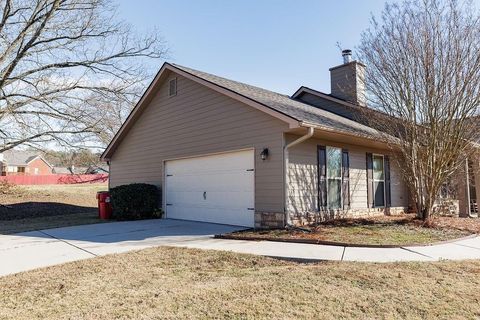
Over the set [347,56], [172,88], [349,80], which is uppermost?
[347,56]

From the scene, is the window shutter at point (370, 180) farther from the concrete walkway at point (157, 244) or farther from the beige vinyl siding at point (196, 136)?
the beige vinyl siding at point (196, 136)

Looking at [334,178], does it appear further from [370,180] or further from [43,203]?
[43,203]

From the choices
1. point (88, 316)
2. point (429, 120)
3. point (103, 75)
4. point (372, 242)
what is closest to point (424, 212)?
point (429, 120)

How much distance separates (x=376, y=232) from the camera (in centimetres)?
800

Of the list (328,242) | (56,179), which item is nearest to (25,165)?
(56,179)

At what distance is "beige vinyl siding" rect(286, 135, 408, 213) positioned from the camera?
8711 millimetres

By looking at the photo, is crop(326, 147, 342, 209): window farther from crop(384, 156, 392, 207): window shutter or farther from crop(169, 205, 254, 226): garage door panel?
crop(384, 156, 392, 207): window shutter

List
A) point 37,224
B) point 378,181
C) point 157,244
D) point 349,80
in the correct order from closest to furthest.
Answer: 1. point 157,244
2. point 37,224
3. point 378,181
4. point 349,80

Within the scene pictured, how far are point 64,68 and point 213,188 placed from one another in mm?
10711

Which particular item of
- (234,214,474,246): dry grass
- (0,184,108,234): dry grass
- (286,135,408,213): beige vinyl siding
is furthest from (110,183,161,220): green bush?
(286,135,408,213): beige vinyl siding

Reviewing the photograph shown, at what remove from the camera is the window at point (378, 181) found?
11797 mm

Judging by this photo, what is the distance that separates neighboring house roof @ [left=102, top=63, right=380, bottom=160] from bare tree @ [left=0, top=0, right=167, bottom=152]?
320cm

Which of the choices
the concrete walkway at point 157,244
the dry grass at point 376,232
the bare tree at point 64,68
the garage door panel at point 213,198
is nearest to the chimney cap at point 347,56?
the dry grass at point 376,232

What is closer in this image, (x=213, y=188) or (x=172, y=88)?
(x=213, y=188)
